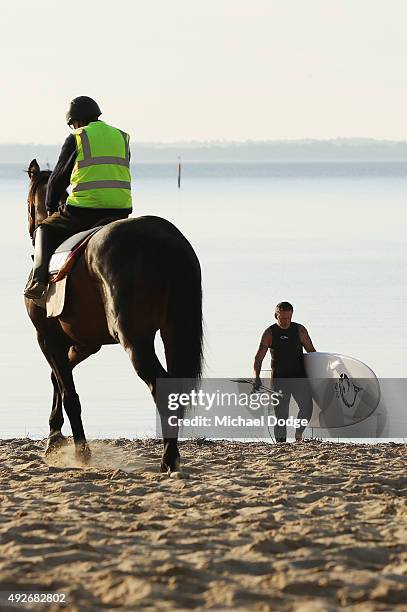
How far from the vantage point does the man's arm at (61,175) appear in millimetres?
10430

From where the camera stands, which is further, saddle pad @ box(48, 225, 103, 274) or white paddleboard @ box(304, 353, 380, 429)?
white paddleboard @ box(304, 353, 380, 429)

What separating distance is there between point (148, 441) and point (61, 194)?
2.73 meters

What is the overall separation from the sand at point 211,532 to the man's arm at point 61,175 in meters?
2.11

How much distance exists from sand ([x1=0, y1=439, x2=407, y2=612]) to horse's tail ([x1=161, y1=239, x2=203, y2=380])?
0.81 m

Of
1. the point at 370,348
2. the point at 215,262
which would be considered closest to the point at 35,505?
the point at 370,348

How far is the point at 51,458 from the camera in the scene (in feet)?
35.9

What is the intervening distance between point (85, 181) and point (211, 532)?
12.7 ft

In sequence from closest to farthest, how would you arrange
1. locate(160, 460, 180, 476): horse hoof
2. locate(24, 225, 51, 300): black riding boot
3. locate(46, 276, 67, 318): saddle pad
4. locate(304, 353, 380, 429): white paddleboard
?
locate(160, 460, 180, 476): horse hoof → locate(46, 276, 67, 318): saddle pad → locate(24, 225, 51, 300): black riding boot → locate(304, 353, 380, 429): white paddleboard

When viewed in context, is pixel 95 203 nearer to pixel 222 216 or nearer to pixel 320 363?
pixel 320 363

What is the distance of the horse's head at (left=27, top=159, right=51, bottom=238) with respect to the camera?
11.4m

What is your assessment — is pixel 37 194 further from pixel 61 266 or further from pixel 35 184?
pixel 61 266

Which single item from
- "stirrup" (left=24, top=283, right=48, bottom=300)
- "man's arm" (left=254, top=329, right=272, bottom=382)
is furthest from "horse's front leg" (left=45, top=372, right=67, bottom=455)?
"man's arm" (left=254, top=329, right=272, bottom=382)

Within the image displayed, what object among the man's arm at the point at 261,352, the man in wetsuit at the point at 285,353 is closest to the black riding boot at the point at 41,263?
the man's arm at the point at 261,352

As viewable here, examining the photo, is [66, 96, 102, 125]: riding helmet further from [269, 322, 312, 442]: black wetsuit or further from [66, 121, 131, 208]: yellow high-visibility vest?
[269, 322, 312, 442]: black wetsuit
